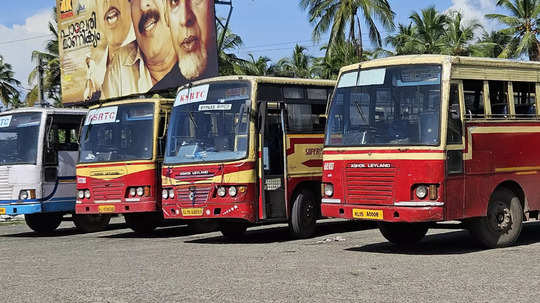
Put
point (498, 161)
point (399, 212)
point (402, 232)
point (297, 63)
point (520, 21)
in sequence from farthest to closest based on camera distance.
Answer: point (297, 63) < point (520, 21) < point (402, 232) < point (498, 161) < point (399, 212)

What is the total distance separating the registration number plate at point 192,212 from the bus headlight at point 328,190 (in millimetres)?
2600

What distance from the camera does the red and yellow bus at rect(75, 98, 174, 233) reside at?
656 inches

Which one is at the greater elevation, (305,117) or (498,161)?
(305,117)

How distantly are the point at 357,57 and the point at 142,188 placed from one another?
25160 mm

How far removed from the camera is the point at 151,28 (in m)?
29.8

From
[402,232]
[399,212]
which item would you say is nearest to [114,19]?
[402,232]

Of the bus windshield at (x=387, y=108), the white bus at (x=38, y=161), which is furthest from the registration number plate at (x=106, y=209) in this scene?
the bus windshield at (x=387, y=108)

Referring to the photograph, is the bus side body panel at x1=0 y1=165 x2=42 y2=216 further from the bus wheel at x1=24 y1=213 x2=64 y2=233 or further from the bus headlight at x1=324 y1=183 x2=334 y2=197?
the bus headlight at x1=324 y1=183 x2=334 y2=197

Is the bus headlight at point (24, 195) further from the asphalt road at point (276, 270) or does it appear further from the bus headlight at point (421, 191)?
the bus headlight at point (421, 191)

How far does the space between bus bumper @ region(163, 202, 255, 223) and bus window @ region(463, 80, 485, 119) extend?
12.9 ft

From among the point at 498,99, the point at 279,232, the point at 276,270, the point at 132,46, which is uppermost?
the point at 132,46

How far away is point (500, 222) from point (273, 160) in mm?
3979

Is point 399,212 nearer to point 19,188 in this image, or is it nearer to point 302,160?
point 302,160

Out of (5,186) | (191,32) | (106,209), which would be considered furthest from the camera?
(191,32)
